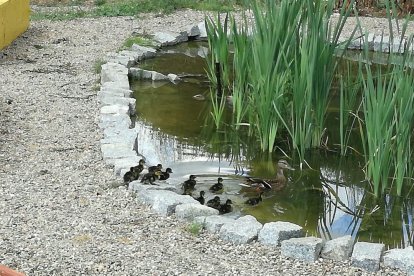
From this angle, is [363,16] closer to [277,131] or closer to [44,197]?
[277,131]

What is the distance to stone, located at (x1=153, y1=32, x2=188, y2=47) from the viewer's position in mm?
9677

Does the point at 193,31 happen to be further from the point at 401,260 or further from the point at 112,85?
the point at 401,260

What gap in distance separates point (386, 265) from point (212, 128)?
2.80 m

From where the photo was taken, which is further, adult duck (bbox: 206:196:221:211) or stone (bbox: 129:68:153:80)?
stone (bbox: 129:68:153:80)

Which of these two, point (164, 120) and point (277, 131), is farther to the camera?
point (164, 120)

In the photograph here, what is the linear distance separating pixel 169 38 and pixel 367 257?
5.82m

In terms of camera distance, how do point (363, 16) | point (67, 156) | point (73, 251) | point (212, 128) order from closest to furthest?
point (73, 251) → point (67, 156) → point (212, 128) → point (363, 16)

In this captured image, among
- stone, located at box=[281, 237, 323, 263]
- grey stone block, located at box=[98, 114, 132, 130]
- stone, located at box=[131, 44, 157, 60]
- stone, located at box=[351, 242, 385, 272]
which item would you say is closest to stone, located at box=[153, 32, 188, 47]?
stone, located at box=[131, 44, 157, 60]

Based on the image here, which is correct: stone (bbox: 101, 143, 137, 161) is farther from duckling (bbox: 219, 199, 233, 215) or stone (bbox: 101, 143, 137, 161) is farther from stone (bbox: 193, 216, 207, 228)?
stone (bbox: 193, 216, 207, 228)

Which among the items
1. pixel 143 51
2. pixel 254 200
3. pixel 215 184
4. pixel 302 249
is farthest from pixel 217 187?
pixel 143 51

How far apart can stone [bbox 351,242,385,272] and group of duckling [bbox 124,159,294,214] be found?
3.22 ft

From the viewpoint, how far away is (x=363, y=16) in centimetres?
1131

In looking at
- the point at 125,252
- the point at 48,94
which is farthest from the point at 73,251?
the point at 48,94

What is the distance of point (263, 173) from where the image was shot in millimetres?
6043
